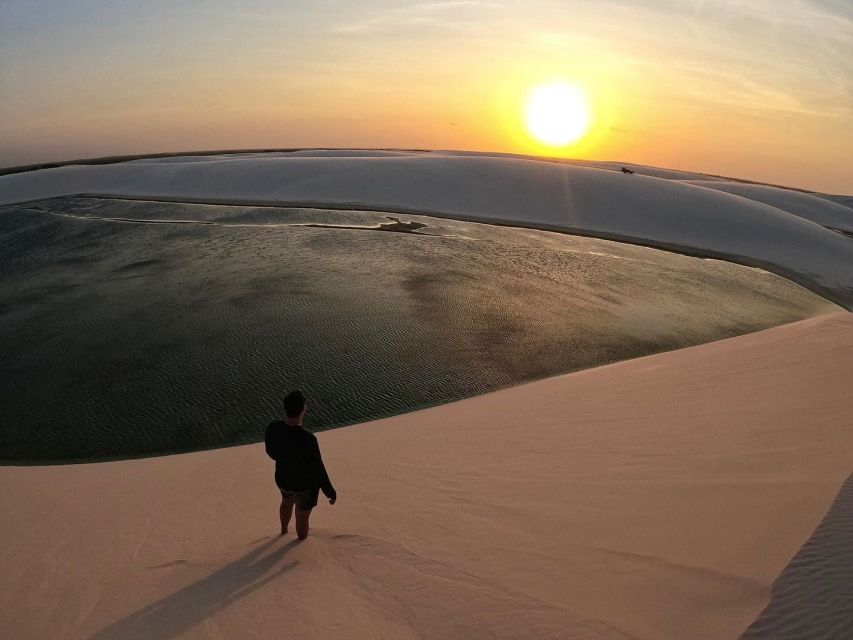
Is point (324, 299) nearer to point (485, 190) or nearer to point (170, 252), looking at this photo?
point (170, 252)

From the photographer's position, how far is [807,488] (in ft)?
14.1

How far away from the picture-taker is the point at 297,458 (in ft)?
12.2

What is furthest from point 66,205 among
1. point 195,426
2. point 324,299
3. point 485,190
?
point 195,426

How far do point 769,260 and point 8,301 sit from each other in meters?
24.5

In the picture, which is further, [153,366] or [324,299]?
[324,299]

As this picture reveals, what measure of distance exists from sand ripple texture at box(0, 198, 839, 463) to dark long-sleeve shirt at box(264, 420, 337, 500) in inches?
150

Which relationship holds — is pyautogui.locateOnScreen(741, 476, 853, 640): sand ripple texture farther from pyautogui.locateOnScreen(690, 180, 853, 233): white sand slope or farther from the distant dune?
pyautogui.locateOnScreen(690, 180, 853, 233): white sand slope

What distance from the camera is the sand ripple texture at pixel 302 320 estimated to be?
8.09 meters

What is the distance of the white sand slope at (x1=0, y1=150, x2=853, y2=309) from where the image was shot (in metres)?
23.8

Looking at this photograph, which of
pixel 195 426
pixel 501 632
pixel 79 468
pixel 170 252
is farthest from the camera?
pixel 170 252

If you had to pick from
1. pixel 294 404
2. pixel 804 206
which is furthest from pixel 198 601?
pixel 804 206

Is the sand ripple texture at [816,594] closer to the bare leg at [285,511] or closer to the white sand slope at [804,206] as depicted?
the bare leg at [285,511]

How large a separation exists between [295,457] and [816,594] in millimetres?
3072

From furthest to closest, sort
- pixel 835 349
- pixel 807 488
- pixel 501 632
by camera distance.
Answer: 1. pixel 835 349
2. pixel 807 488
3. pixel 501 632
